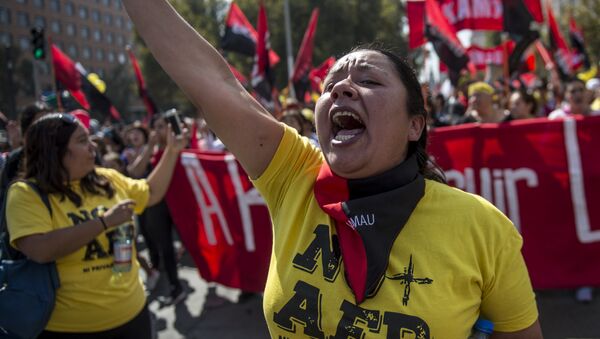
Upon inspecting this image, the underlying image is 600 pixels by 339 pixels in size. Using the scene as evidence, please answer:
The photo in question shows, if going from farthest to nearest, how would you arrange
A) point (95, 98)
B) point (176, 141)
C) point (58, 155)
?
1. point (95, 98)
2. point (176, 141)
3. point (58, 155)

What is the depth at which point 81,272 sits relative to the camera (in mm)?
2363

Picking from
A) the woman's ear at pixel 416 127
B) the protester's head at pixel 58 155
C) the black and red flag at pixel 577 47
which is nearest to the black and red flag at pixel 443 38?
the protester's head at pixel 58 155

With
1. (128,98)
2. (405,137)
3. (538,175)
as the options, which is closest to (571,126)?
(538,175)

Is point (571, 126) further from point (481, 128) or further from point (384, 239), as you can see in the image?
point (384, 239)

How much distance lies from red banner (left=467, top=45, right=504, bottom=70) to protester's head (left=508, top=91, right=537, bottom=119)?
6.61 m

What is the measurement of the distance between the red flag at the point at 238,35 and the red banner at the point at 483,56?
6310 millimetres

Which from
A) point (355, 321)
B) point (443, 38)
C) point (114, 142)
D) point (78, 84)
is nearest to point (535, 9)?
point (443, 38)

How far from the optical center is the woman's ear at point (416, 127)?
4.98 feet

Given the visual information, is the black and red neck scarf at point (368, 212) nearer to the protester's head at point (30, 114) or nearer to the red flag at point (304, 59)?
the protester's head at point (30, 114)

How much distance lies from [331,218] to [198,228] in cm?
368

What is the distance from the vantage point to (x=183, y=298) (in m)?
5.13

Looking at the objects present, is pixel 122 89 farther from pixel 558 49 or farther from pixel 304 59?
pixel 558 49

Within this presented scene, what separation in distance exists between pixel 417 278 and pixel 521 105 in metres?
4.68

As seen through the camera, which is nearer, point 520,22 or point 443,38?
point 520,22
